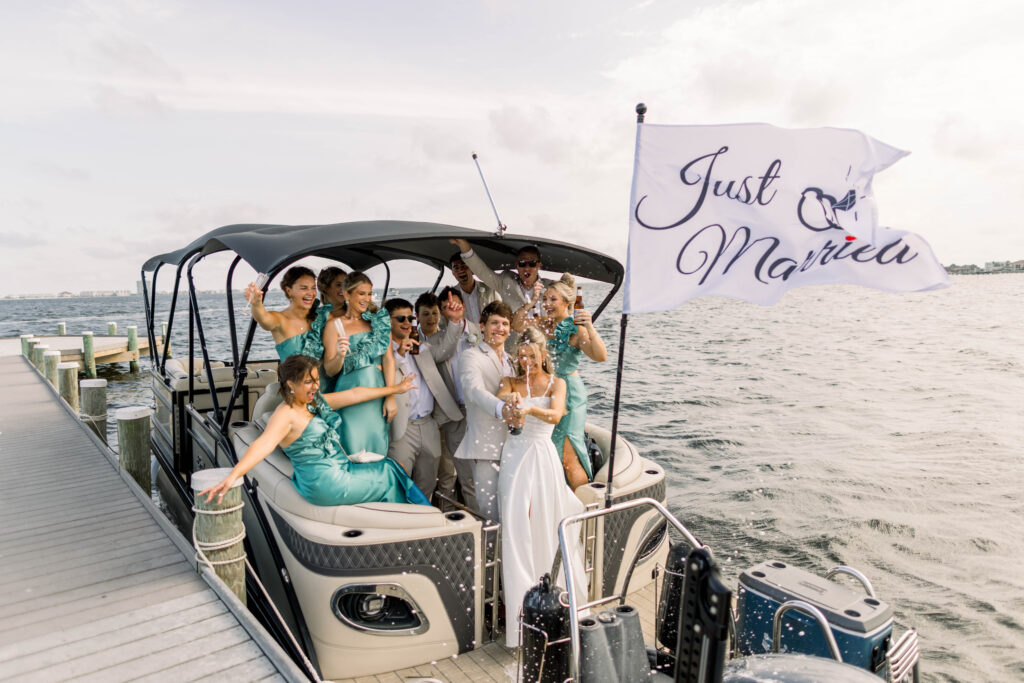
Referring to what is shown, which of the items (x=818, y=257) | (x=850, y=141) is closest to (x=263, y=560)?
(x=818, y=257)

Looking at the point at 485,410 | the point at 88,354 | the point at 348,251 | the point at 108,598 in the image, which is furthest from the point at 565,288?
the point at 88,354

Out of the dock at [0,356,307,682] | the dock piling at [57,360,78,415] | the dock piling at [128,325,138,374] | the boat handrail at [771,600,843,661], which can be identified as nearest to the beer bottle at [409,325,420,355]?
the dock at [0,356,307,682]

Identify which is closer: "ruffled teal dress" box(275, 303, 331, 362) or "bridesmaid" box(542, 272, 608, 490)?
"bridesmaid" box(542, 272, 608, 490)

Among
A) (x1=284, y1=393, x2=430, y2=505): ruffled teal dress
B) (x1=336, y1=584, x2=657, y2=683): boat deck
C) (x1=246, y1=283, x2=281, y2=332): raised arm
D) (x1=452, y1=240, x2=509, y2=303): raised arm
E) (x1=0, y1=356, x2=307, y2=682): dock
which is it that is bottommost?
(x1=336, y1=584, x2=657, y2=683): boat deck

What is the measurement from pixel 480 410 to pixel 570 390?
619 millimetres

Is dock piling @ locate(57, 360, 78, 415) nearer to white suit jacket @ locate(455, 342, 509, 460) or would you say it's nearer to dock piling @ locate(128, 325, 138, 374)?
white suit jacket @ locate(455, 342, 509, 460)

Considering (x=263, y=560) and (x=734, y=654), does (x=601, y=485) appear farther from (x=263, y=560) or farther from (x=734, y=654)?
(x=263, y=560)

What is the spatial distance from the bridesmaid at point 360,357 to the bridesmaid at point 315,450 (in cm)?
13

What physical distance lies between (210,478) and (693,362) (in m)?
20.7

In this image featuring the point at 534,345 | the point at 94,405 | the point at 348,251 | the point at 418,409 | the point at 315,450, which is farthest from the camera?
the point at 94,405

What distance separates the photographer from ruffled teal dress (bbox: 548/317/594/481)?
4.05m

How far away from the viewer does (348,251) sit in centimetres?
692

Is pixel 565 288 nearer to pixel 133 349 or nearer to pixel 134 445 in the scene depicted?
pixel 134 445

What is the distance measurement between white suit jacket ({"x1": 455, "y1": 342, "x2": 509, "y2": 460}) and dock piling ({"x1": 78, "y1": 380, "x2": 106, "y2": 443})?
21.4ft
